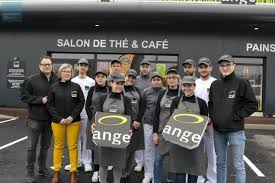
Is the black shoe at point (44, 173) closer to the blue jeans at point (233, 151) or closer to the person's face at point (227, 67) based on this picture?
the blue jeans at point (233, 151)

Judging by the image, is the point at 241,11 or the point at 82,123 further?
the point at 241,11

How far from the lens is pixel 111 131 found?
18.7 feet

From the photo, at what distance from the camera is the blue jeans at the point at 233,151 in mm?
5648

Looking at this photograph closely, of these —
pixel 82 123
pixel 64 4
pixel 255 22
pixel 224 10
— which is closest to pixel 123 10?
pixel 64 4

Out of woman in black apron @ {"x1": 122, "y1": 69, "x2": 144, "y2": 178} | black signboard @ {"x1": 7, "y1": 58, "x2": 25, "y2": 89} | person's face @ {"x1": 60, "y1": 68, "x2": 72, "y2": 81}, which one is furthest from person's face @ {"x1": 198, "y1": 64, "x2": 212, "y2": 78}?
black signboard @ {"x1": 7, "y1": 58, "x2": 25, "y2": 89}

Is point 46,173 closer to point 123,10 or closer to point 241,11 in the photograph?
point 123,10

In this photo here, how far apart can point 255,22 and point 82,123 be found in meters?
9.89

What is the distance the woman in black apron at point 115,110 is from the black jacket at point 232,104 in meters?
1.24

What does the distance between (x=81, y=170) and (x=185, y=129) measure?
9.37ft

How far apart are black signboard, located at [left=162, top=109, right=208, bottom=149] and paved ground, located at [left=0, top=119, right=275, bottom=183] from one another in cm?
183

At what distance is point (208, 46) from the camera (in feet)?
54.6

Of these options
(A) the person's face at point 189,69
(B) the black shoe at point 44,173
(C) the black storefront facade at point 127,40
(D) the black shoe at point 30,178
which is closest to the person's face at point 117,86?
(A) the person's face at point 189,69

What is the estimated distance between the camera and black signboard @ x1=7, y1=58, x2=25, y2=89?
679 inches

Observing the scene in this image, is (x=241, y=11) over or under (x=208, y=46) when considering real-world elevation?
over
